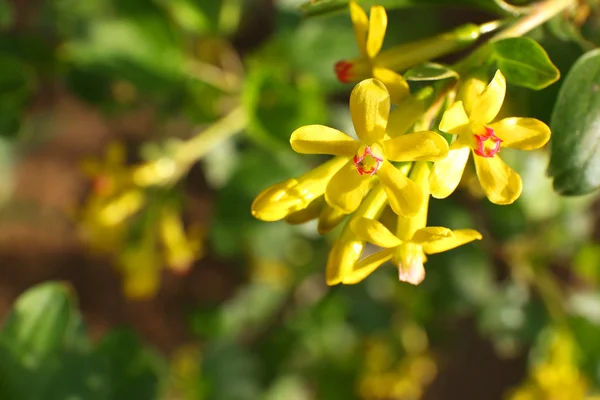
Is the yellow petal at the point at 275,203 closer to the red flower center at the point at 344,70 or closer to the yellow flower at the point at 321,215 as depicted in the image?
the yellow flower at the point at 321,215

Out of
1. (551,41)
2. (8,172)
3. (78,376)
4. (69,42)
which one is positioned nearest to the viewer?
(551,41)

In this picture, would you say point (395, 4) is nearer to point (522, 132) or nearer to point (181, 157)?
point (522, 132)

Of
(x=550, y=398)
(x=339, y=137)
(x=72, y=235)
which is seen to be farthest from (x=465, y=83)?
(x=72, y=235)

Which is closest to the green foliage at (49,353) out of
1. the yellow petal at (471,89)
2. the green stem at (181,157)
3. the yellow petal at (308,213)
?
the green stem at (181,157)

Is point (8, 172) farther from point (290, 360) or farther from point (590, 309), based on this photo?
point (590, 309)

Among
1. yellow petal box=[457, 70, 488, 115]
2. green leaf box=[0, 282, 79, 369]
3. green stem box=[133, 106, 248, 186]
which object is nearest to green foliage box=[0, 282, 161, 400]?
green leaf box=[0, 282, 79, 369]

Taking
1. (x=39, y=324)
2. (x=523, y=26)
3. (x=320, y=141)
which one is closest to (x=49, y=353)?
(x=39, y=324)
